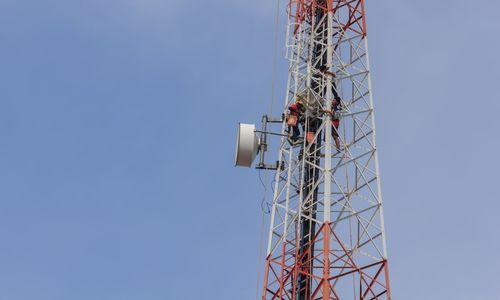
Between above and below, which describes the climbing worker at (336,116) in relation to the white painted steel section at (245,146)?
above

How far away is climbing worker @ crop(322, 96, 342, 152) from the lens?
43.3m

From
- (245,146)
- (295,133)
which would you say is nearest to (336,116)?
(295,133)

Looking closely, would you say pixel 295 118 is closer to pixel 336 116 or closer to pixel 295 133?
pixel 295 133

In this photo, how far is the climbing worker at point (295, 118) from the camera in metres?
43.6

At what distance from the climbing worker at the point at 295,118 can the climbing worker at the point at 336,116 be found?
4.44 ft

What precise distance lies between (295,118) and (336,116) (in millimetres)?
2022

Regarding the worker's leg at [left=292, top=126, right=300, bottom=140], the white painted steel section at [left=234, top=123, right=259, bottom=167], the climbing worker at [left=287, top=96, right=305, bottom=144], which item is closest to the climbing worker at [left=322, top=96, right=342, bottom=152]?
the climbing worker at [left=287, top=96, right=305, bottom=144]

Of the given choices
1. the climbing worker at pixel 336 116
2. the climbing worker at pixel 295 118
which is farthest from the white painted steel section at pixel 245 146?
the climbing worker at pixel 336 116

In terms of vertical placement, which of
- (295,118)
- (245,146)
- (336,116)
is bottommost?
(245,146)

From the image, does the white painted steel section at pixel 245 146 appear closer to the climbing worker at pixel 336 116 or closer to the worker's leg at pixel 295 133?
the worker's leg at pixel 295 133

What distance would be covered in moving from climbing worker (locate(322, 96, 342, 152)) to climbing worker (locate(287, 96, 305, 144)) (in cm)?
135

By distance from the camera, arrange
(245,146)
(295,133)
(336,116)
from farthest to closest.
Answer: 1. (336,116)
2. (295,133)
3. (245,146)

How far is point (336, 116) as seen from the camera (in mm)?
43906

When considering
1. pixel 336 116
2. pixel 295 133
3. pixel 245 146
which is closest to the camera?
pixel 245 146
